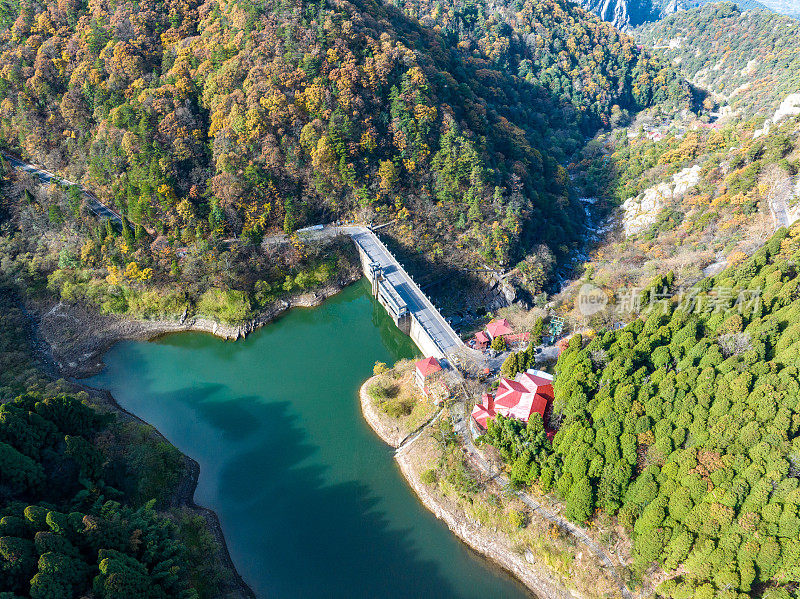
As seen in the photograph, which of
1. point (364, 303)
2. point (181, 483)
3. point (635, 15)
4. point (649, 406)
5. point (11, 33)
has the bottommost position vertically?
point (181, 483)

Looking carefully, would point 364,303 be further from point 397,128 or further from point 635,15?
point 635,15

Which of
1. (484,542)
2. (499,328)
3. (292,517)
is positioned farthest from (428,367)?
(292,517)

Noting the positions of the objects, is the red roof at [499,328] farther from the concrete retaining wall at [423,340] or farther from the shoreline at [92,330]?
the shoreline at [92,330]

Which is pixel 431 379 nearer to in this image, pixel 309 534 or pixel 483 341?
pixel 483 341

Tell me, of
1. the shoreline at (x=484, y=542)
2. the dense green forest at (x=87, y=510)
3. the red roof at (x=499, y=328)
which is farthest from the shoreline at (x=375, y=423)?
the dense green forest at (x=87, y=510)

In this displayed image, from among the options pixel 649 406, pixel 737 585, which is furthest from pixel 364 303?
pixel 737 585

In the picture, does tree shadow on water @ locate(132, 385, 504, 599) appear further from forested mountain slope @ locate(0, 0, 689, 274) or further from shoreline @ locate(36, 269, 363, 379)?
forested mountain slope @ locate(0, 0, 689, 274)
